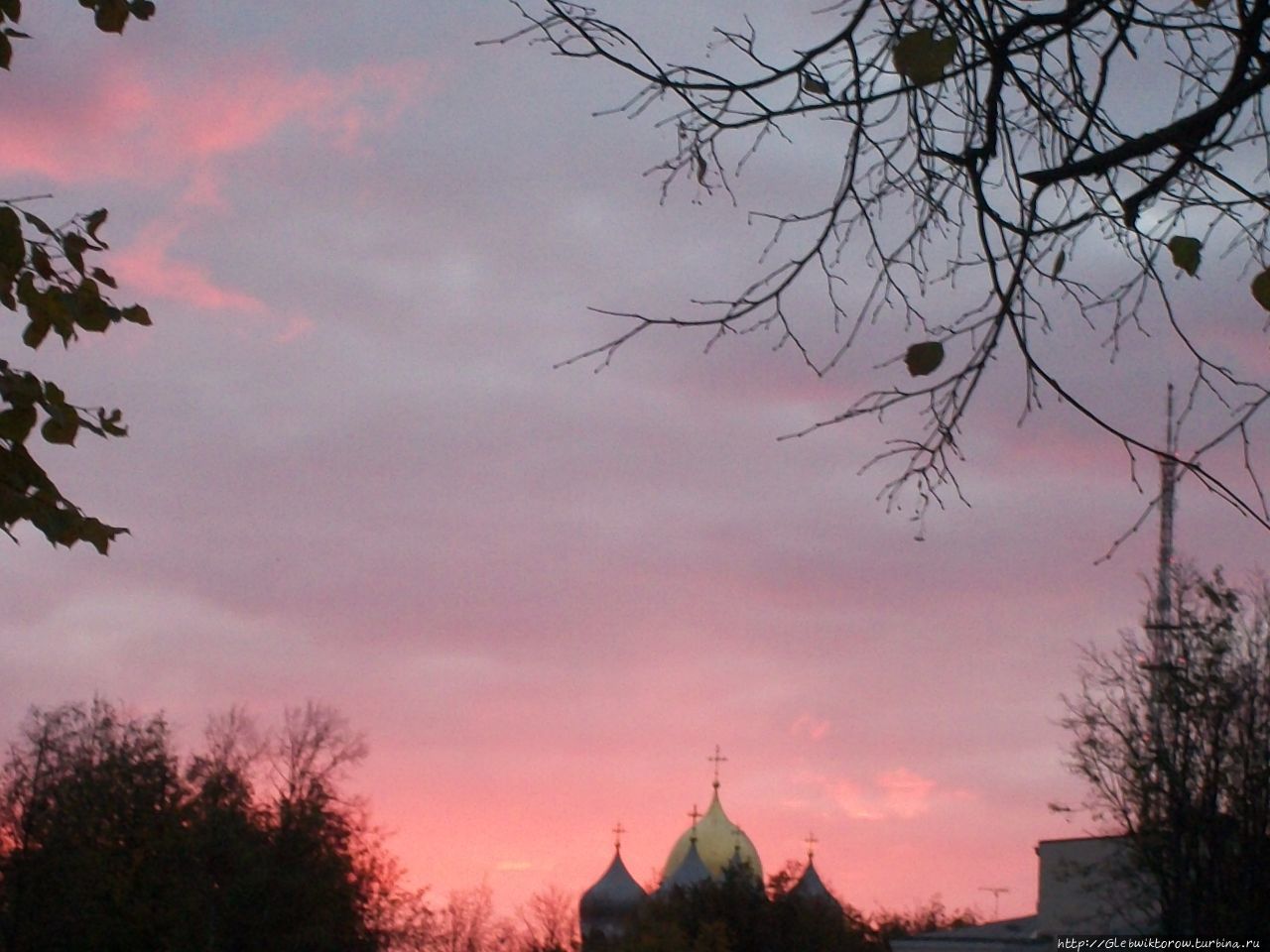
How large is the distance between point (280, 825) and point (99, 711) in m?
5.61

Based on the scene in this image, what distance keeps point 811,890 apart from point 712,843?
328 inches

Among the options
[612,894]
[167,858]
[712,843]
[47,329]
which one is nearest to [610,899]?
[612,894]

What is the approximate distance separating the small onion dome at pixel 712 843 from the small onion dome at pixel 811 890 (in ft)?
7.80

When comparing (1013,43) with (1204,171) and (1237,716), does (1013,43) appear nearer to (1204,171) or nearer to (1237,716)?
(1204,171)

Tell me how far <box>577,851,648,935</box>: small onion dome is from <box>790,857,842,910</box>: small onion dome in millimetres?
6179

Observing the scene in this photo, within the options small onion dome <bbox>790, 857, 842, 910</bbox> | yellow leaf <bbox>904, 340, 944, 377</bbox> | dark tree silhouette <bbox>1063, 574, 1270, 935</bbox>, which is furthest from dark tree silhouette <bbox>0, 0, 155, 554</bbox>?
small onion dome <bbox>790, 857, 842, 910</bbox>

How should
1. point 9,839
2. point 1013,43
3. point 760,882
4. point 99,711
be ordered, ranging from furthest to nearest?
1. point 760,882
2. point 99,711
3. point 9,839
4. point 1013,43

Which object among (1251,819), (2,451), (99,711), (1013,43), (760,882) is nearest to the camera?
(1013,43)

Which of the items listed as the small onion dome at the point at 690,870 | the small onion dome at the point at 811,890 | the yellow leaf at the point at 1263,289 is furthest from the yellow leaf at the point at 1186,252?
the small onion dome at the point at 690,870

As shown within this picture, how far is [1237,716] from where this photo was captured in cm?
2794

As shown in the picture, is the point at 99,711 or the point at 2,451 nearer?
the point at 2,451

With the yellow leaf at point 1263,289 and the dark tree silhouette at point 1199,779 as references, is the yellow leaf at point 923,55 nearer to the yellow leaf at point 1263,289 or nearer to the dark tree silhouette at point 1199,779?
the yellow leaf at point 1263,289

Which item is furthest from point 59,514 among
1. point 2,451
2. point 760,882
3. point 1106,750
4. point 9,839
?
point 760,882

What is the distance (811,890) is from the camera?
208ft
